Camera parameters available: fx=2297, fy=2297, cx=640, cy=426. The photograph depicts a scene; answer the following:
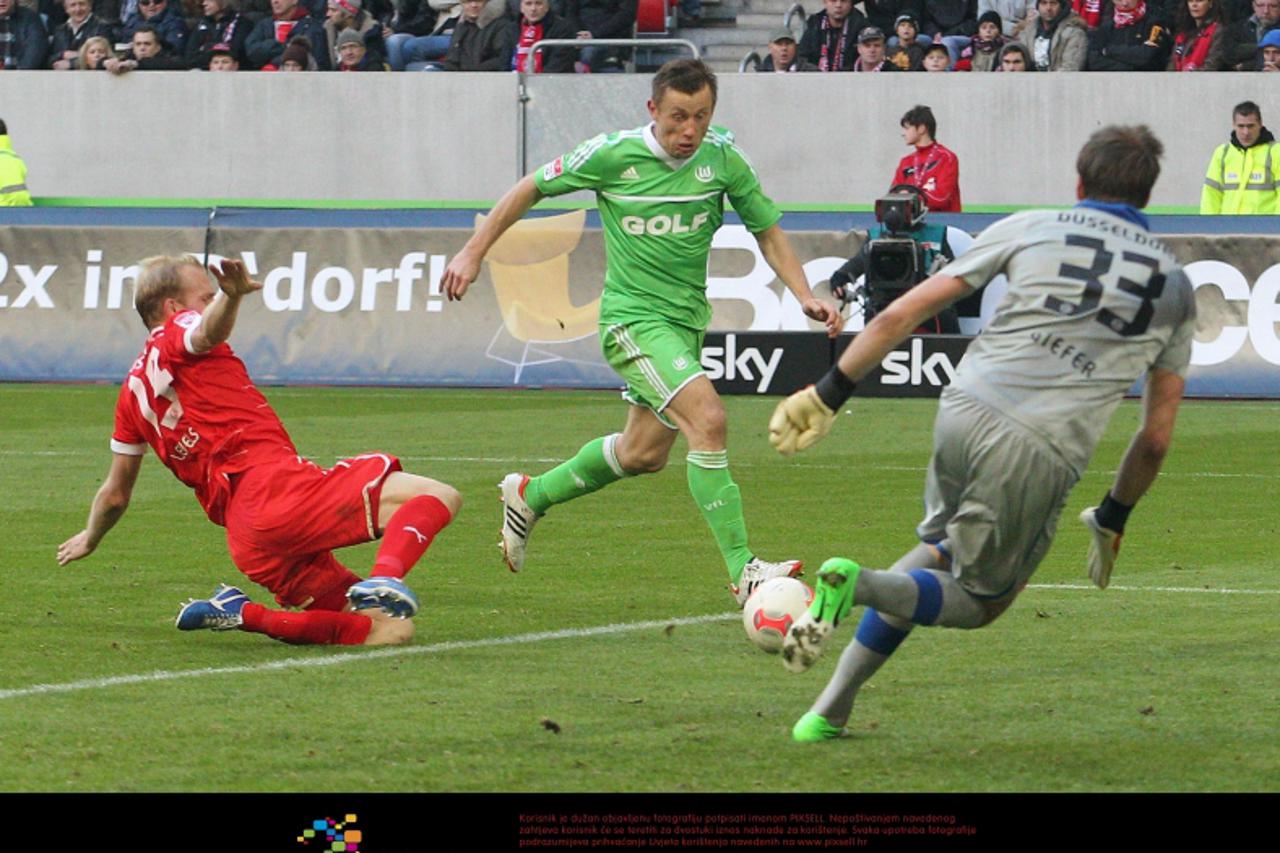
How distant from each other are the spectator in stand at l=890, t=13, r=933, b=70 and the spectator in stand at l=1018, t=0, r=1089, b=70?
111 centimetres

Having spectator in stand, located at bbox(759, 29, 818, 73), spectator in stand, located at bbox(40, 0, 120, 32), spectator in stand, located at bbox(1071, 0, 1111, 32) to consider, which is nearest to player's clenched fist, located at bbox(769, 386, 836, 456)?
spectator in stand, located at bbox(1071, 0, 1111, 32)

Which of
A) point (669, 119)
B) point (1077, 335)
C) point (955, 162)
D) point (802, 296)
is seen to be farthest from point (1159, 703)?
point (955, 162)

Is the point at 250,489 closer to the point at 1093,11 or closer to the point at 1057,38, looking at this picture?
the point at 1057,38

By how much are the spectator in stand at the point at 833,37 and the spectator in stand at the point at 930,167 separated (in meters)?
3.96

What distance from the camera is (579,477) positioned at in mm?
9359

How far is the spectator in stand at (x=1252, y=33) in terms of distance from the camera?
912 inches

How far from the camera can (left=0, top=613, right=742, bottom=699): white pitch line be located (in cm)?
695

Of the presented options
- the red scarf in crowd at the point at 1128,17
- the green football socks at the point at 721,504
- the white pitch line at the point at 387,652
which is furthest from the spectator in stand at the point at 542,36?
the green football socks at the point at 721,504

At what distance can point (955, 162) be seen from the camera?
68.0ft

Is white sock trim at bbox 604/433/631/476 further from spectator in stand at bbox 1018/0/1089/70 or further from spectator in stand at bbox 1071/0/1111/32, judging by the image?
spectator in stand at bbox 1071/0/1111/32

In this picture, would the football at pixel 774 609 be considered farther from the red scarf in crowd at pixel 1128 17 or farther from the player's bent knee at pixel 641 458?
the red scarf in crowd at pixel 1128 17

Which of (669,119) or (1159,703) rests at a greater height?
(669,119)
